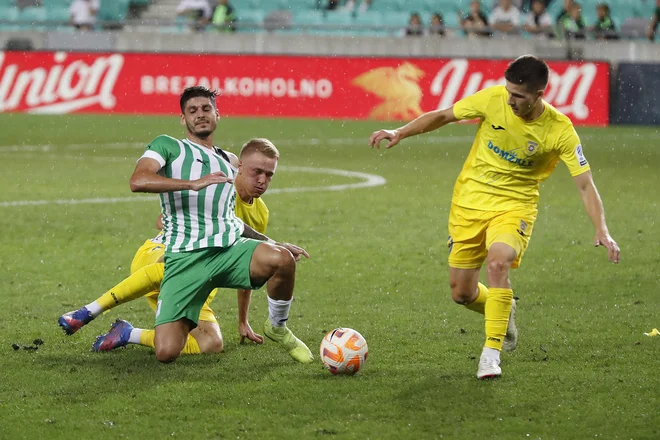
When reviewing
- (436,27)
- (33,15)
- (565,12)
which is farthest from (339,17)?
(33,15)

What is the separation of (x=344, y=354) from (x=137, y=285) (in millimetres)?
Result: 1295

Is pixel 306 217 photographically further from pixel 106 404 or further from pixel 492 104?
pixel 106 404

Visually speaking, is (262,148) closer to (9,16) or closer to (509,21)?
(509,21)

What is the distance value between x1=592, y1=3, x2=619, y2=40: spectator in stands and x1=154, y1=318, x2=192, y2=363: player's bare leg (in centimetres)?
1674

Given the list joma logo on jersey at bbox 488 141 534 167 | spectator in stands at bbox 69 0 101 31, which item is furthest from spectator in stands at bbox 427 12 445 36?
joma logo on jersey at bbox 488 141 534 167

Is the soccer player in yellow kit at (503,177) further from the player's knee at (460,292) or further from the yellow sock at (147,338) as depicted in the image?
the yellow sock at (147,338)

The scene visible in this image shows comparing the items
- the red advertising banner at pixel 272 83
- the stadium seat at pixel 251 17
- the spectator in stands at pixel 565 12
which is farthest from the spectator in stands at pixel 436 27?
the stadium seat at pixel 251 17

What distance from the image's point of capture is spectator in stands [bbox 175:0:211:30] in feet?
77.0

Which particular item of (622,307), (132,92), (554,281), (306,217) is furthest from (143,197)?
(132,92)

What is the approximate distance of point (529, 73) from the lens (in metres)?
5.53

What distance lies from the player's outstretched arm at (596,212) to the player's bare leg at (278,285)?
152 cm

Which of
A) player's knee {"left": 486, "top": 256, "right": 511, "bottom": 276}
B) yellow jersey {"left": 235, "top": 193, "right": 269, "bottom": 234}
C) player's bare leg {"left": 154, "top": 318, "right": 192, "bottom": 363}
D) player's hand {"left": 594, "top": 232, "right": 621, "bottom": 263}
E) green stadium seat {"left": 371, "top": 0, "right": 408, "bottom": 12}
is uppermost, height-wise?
player's hand {"left": 594, "top": 232, "right": 621, "bottom": 263}

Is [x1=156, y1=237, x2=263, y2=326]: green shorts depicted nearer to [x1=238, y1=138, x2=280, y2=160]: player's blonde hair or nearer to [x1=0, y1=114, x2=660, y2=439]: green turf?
[x1=0, y1=114, x2=660, y2=439]: green turf

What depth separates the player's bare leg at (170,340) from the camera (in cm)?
560
